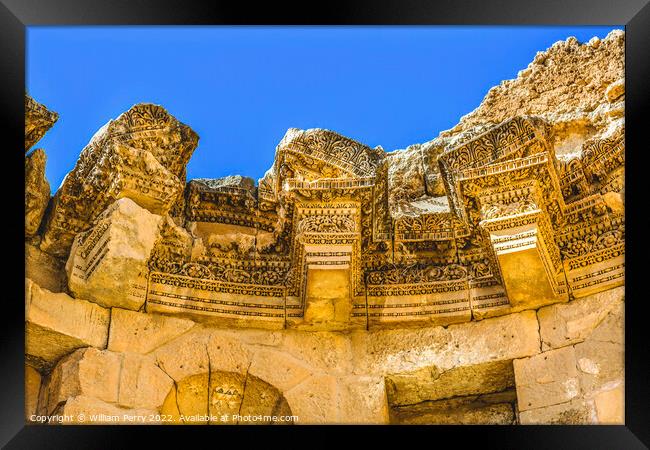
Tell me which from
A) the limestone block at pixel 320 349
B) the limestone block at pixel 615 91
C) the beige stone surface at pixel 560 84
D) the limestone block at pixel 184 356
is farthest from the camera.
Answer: the beige stone surface at pixel 560 84

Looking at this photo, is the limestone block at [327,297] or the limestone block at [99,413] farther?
the limestone block at [327,297]

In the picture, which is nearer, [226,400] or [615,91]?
[226,400]

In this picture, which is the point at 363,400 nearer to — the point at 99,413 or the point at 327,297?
the point at 327,297

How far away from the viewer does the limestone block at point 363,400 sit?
11203mm

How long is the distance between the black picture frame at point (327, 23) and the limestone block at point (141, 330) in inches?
30.8

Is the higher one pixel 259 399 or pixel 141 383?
pixel 141 383

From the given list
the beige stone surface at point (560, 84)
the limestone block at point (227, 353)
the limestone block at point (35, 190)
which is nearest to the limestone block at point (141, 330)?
the limestone block at point (227, 353)

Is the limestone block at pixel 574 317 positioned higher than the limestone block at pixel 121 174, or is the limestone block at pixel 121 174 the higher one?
the limestone block at pixel 121 174

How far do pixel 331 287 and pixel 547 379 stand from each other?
1.80 meters

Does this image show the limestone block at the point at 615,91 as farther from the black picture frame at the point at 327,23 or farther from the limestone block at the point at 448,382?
the limestone block at the point at 448,382

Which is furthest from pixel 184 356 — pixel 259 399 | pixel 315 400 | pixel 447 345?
pixel 447 345

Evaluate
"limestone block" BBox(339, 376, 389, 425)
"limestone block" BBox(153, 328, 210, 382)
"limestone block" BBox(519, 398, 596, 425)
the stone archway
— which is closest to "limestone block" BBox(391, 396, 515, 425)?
"limestone block" BBox(339, 376, 389, 425)

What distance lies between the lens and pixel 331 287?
37.1 feet

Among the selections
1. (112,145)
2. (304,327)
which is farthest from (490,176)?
(112,145)
